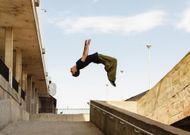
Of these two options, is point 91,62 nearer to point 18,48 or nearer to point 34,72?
point 18,48

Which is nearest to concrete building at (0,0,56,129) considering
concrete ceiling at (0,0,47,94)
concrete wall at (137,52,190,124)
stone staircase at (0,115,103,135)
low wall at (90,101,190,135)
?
concrete ceiling at (0,0,47,94)

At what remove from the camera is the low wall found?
21.6 ft

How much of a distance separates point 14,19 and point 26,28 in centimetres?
160

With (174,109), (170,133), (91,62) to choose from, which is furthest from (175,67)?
(170,133)

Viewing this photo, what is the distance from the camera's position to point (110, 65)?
9.28 m

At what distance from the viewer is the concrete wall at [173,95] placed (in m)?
16.4

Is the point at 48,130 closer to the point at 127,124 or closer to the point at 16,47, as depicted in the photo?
the point at 127,124

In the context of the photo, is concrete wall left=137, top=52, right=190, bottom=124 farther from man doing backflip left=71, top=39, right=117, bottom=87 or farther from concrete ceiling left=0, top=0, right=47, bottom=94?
concrete ceiling left=0, top=0, right=47, bottom=94

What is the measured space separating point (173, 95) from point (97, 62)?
9310 mm

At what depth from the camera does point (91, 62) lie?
31.3 ft

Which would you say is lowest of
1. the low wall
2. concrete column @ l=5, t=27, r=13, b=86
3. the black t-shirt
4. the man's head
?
the low wall

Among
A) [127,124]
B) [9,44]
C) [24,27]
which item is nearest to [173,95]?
[127,124]

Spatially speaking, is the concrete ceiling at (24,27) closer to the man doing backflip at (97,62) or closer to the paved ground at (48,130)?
the paved ground at (48,130)

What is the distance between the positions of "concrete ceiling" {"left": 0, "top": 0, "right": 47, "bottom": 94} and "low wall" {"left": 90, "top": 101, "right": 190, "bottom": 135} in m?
8.06
